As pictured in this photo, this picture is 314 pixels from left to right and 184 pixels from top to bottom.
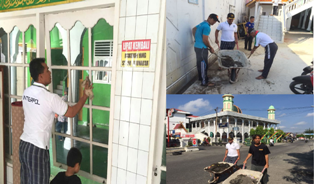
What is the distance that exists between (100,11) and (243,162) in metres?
2.09

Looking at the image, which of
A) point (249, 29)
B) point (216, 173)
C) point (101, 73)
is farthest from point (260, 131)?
point (101, 73)

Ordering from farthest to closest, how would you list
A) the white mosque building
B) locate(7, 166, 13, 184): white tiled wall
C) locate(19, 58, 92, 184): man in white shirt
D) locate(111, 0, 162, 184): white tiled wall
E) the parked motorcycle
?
locate(7, 166, 13, 184): white tiled wall, locate(19, 58, 92, 184): man in white shirt, the white mosque building, locate(111, 0, 162, 184): white tiled wall, the parked motorcycle

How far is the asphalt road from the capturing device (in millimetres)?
2584

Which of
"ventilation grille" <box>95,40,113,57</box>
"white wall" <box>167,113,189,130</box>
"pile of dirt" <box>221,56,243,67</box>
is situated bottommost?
"white wall" <box>167,113,189,130</box>

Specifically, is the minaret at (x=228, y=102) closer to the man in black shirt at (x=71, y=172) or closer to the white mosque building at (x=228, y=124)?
the white mosque building at (x=228, y=124)

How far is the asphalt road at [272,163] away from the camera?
2.58 metres

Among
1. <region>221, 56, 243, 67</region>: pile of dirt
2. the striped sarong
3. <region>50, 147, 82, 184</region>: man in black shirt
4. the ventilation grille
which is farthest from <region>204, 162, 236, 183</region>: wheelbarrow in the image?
the striped sarong

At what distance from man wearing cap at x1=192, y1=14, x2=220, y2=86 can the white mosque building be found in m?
0.42

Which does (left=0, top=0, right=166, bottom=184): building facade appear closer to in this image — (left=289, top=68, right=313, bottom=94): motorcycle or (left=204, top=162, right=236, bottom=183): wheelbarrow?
(left=204, top=162, right=236, bottom=183): wheelbarrow

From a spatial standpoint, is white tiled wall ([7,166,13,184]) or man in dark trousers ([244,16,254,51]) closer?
man in dark trousers ([244,16,254,51])

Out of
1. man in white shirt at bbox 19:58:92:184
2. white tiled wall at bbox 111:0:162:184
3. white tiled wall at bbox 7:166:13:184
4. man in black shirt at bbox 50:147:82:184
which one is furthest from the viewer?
white tiled wall at bbox 7:166:13:184

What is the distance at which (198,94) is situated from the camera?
2514mm

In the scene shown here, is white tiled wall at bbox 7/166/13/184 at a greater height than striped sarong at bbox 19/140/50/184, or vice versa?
striped sarong at bbox 19/140/50/184

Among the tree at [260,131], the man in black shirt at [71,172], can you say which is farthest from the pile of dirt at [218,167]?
the man in black shirt at [71,172]
